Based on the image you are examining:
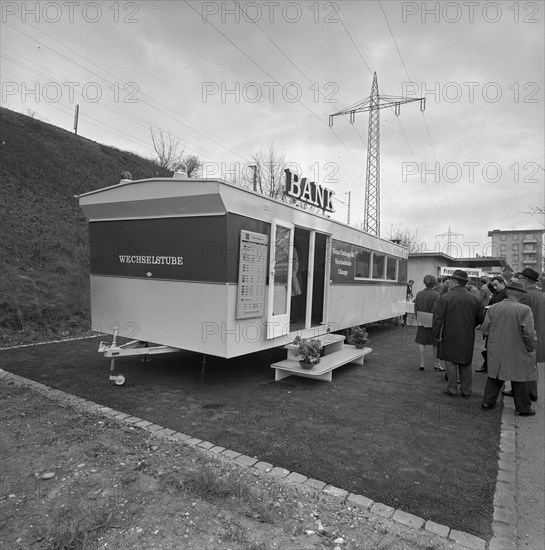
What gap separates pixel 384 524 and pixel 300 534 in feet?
1.92

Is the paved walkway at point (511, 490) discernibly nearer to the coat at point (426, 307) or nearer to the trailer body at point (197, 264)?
the trailer body at point (197, 264)

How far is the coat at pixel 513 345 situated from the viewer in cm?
496

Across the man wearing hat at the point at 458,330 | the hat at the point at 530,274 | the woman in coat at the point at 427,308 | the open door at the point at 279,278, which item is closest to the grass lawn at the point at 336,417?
the man wearing hat at the point at 458,330

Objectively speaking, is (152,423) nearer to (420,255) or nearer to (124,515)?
(124,515)

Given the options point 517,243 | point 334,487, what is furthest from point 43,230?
point 517,243

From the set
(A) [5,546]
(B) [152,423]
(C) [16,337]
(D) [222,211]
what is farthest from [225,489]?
(C) [16,337]

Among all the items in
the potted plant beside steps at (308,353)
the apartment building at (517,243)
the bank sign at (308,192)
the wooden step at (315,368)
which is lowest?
the wooden step at (315,368)

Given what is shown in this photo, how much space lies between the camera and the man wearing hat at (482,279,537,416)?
16.3ft

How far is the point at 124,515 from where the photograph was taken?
265cm

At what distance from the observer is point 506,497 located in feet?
10.3

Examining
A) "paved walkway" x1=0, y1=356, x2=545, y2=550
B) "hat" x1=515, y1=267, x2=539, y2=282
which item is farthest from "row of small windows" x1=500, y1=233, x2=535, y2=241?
"paved walkway" x1=0, y1=356, x2=545, y2=550

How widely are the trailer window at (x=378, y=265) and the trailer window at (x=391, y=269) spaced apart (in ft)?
1.76

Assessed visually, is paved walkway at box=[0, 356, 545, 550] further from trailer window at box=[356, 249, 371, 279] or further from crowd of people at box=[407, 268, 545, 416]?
trailer window at box=[356, 249, 371, 279]

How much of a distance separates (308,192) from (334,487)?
5518 mm
